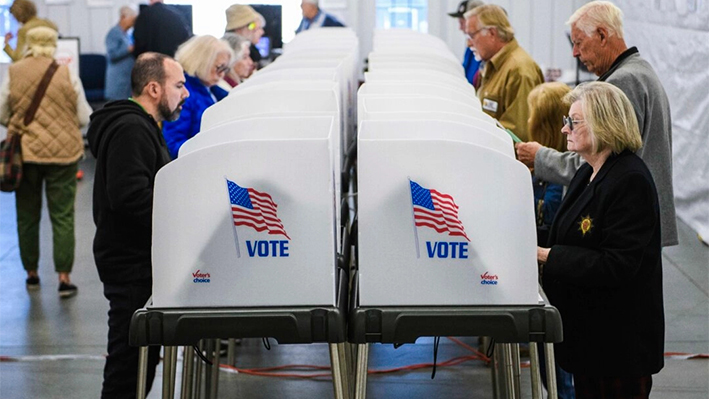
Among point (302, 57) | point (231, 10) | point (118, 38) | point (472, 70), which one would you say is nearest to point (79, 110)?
point (231, 10)

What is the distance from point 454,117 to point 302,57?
6.72 feet

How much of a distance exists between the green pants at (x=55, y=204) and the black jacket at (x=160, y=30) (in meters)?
3.80

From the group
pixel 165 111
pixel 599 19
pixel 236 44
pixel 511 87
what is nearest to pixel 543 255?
pixel 599 19

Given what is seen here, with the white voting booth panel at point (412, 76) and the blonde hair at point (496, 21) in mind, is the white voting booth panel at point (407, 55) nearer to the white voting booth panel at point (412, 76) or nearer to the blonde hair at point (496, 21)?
the blonde hair at point (496, 21)

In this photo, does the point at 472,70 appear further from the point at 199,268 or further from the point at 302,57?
the point at 199,268

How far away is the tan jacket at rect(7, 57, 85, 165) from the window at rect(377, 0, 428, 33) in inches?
300

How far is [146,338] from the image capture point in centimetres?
260

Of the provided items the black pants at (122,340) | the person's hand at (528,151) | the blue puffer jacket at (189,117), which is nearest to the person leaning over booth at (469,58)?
the blue puffer jacket at (189,117)

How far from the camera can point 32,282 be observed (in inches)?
247

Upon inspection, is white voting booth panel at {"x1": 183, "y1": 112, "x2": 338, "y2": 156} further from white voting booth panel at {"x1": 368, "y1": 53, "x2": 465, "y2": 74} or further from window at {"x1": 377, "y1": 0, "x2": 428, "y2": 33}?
window at {"x1": 377, "y1": 0, "x2": 428, "y2": 33}

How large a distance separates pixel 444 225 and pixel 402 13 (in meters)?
10.9

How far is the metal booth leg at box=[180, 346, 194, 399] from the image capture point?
325 cm

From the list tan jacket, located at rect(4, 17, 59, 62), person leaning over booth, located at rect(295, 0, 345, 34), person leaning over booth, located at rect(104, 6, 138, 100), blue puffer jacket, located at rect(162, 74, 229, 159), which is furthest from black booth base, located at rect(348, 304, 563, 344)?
person leaning over booth, located at rect(104, 6, 138, 100)

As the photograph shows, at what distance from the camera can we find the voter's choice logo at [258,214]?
254 centimetres
